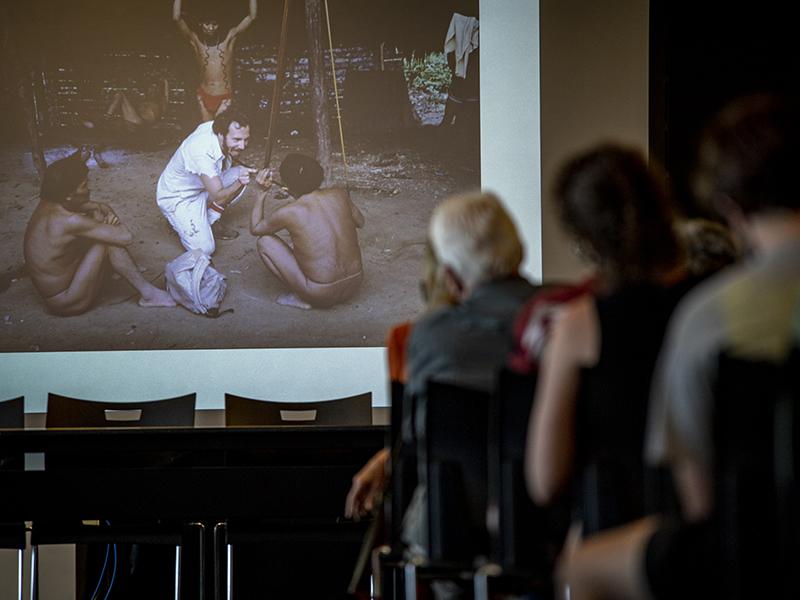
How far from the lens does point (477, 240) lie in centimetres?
242

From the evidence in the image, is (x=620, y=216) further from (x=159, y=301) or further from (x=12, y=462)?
(x=159, y=301)

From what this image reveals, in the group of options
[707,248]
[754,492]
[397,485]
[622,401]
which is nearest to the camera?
[754,492]

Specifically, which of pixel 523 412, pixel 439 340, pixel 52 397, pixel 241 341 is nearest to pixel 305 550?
pixel 52 397

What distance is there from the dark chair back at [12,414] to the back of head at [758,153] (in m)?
3.73

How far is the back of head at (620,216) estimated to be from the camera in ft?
6.28

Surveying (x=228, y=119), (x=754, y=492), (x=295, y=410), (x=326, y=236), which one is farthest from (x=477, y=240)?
(x=228, y=119)

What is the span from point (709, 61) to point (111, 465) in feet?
10.5

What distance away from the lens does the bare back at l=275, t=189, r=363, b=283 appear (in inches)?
223

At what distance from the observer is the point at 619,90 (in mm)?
5723

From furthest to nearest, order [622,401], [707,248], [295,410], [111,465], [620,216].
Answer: [295,410]
[111,465]
[707,248]
[620,216]
[622,401]

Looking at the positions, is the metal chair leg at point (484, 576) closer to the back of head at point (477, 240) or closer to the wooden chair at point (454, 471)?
the wooden chair at point (454, 471)

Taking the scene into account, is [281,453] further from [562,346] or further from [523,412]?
[562,346]

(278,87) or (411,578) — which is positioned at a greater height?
(278,87)

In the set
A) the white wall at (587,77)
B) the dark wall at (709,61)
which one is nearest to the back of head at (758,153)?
the dark wall at (709,61)
